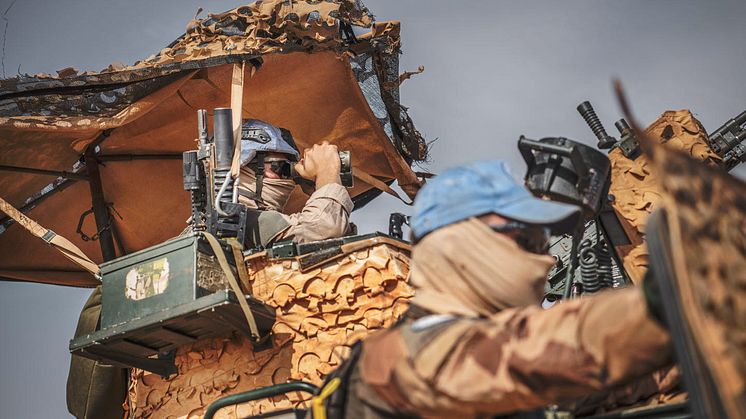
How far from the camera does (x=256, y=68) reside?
204 inches

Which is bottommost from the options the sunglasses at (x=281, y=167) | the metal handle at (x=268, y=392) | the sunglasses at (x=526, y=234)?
the metal handle at (x=268, y=392)

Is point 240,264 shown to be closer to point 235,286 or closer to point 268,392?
point 235,286

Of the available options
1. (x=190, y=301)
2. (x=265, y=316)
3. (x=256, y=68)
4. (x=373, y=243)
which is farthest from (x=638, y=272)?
(x=256, y=68)

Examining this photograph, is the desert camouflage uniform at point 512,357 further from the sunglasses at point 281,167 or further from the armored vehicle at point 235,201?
the sunglasses at point 281,167

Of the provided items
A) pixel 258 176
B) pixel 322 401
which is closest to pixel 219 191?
pixel 258 176

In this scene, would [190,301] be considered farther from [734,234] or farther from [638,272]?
[734,234]

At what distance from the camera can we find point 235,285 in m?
4.00

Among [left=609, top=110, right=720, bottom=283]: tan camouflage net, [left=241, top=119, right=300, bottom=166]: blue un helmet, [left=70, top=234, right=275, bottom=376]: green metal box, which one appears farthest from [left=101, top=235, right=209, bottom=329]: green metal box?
[left=609, top=110, right=720, bottom=283]: tan camouflage net

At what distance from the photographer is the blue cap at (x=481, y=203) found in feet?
7.69

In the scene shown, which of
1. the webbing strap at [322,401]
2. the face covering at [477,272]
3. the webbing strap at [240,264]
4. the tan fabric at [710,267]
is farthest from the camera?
the webbing strap at [240,264]

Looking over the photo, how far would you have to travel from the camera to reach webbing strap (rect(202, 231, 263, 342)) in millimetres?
3918

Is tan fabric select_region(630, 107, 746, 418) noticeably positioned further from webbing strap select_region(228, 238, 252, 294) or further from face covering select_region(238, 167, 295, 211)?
face covering select_region(238, 167, 295, 211)

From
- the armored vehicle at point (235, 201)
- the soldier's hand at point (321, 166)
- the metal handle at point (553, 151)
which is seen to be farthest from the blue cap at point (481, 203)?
the soldier's hand at point (321, 166)

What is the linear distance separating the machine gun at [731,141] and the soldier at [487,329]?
2192mm
